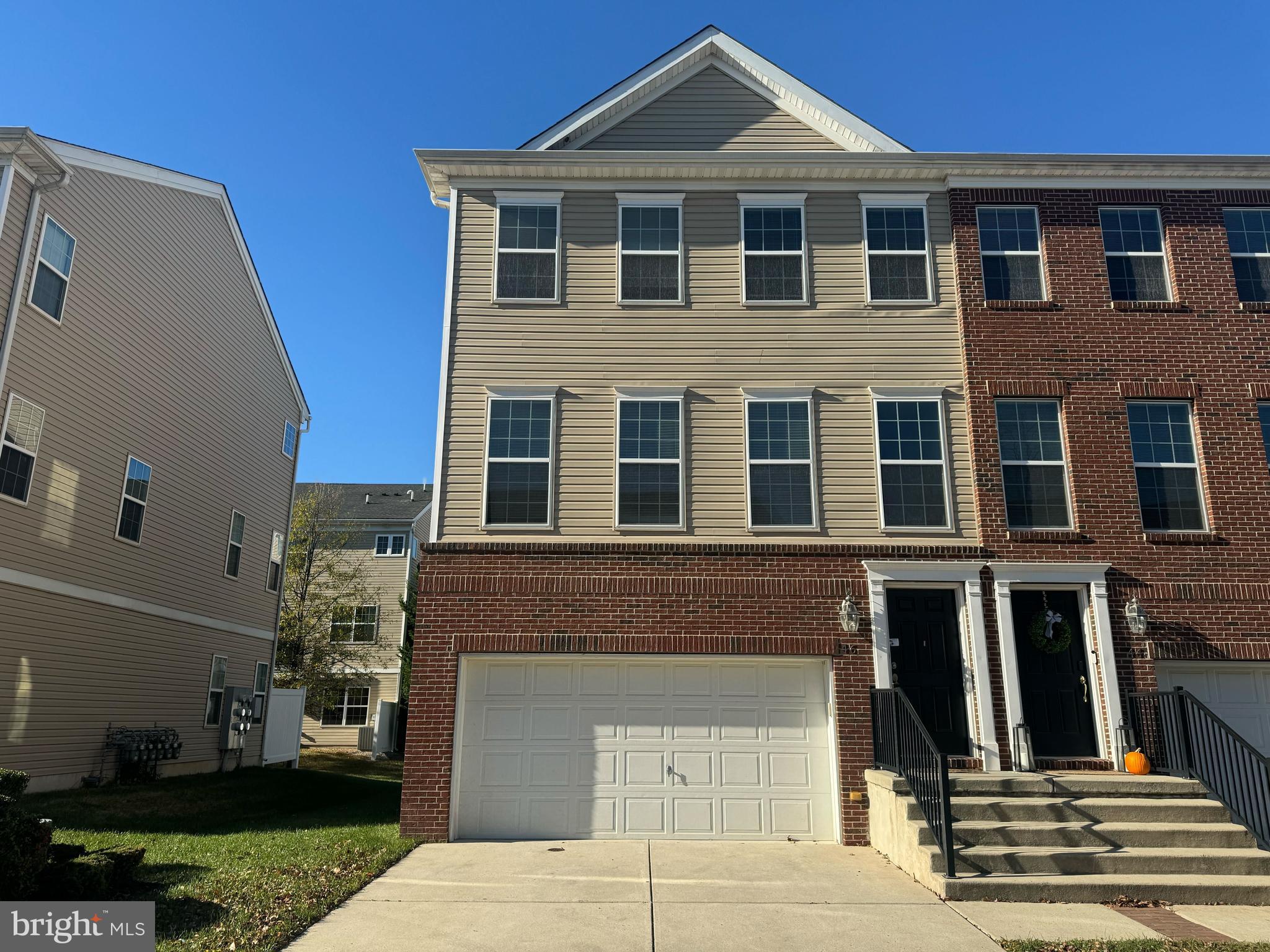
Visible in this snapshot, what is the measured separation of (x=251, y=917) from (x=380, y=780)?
14427mm

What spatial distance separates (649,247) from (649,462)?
10.4ft

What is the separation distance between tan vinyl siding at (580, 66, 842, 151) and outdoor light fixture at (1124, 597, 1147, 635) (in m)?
7.49

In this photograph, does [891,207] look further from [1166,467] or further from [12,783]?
[12,783]

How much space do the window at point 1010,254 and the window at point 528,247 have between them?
19.8 ft

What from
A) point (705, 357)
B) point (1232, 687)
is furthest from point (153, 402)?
point (1232, 687)

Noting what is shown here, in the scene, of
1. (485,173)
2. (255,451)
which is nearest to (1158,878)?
(485,173)

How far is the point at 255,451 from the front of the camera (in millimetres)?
20484

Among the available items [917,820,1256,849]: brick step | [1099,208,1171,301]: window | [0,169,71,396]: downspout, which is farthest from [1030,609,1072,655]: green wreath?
[0,169,71,396]: downspout

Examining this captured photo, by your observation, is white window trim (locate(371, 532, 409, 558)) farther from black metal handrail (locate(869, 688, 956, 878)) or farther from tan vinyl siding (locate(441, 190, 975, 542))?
black metal handrail (locate(869, 688, 956, 878))

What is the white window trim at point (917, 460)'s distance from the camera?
37.7ft

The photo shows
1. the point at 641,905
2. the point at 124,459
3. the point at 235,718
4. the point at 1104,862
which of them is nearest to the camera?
the point at 641,905

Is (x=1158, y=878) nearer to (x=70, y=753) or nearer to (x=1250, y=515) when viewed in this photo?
(x=1250, y=515)

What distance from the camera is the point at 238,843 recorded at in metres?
9.71

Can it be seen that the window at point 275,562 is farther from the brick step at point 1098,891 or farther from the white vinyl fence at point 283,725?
the brick step at point 1098,891
